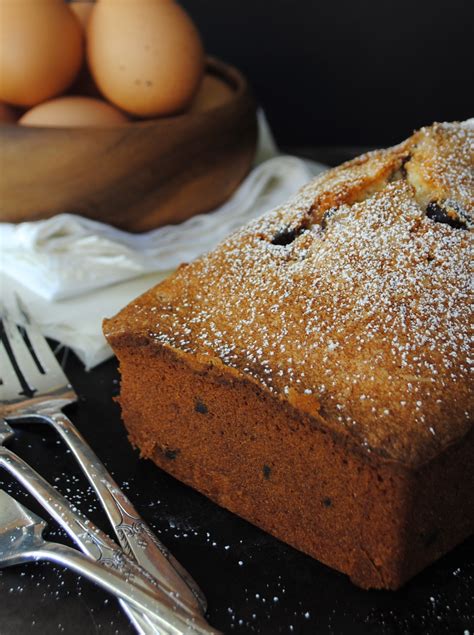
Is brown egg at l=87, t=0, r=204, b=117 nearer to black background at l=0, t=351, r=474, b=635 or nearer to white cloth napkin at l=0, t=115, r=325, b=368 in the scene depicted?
white cloth napkin at l=0, t=115, r=325, b=368

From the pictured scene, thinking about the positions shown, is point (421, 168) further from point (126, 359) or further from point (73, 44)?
point (73, 44)

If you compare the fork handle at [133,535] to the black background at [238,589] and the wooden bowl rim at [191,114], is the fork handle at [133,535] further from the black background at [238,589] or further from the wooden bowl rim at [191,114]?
the wooden bowl rim at [191,114]

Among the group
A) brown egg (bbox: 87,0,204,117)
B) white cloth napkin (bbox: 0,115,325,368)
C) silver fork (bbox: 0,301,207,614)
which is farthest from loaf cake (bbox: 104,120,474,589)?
brown egg (bbox: 87,0,204,117)

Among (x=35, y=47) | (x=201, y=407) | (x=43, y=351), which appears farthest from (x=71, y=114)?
(x=201, y=407)

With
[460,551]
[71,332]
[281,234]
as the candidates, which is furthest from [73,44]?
[460,551]

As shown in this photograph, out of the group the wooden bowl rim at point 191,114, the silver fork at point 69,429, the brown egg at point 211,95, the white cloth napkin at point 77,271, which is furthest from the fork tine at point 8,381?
the brown egg at point 211,95

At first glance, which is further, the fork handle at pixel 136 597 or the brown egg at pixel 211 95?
the brown egg at pixel 211 95
